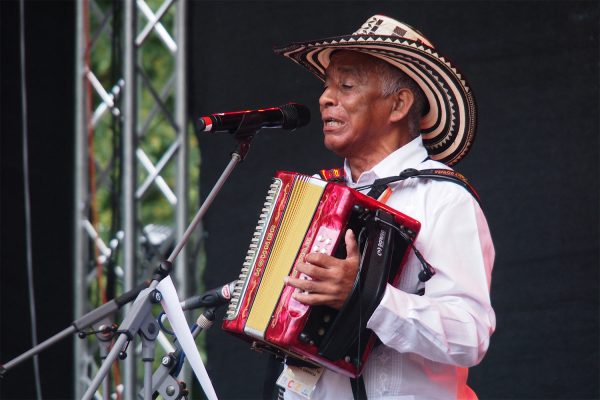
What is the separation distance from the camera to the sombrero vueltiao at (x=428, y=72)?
2.94 meters

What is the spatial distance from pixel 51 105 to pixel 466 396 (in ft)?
9.52

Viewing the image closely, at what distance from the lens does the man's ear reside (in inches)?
122

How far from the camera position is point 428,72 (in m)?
3.05

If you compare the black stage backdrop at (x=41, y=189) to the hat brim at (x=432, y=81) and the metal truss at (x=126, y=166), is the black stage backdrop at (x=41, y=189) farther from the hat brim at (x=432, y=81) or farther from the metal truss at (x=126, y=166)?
the hat brim at (x=432, y=81)

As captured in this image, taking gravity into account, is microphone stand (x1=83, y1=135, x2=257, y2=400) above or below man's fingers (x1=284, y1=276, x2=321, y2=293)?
below

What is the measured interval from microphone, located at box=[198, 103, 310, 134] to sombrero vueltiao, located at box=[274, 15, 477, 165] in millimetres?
245

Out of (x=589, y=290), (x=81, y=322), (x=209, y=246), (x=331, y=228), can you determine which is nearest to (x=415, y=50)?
(x=331, y=228)

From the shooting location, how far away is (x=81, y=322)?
117 inches

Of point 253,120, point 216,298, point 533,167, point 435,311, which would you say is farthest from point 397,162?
point 533,167

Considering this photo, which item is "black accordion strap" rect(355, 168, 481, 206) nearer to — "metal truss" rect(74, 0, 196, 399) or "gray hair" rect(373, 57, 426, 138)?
"gray hair" rect(373, 57, 426, 138)

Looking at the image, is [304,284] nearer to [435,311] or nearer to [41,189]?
[435,311]

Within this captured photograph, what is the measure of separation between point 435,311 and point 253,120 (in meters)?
0.77

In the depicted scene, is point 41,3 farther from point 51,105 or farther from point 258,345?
point 258,345

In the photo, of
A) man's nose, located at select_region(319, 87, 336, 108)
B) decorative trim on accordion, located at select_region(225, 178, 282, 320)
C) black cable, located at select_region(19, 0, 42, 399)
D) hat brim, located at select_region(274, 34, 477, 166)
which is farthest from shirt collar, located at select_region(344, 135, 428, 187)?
black cable, located at select_region(19, 0, 42, 399)
